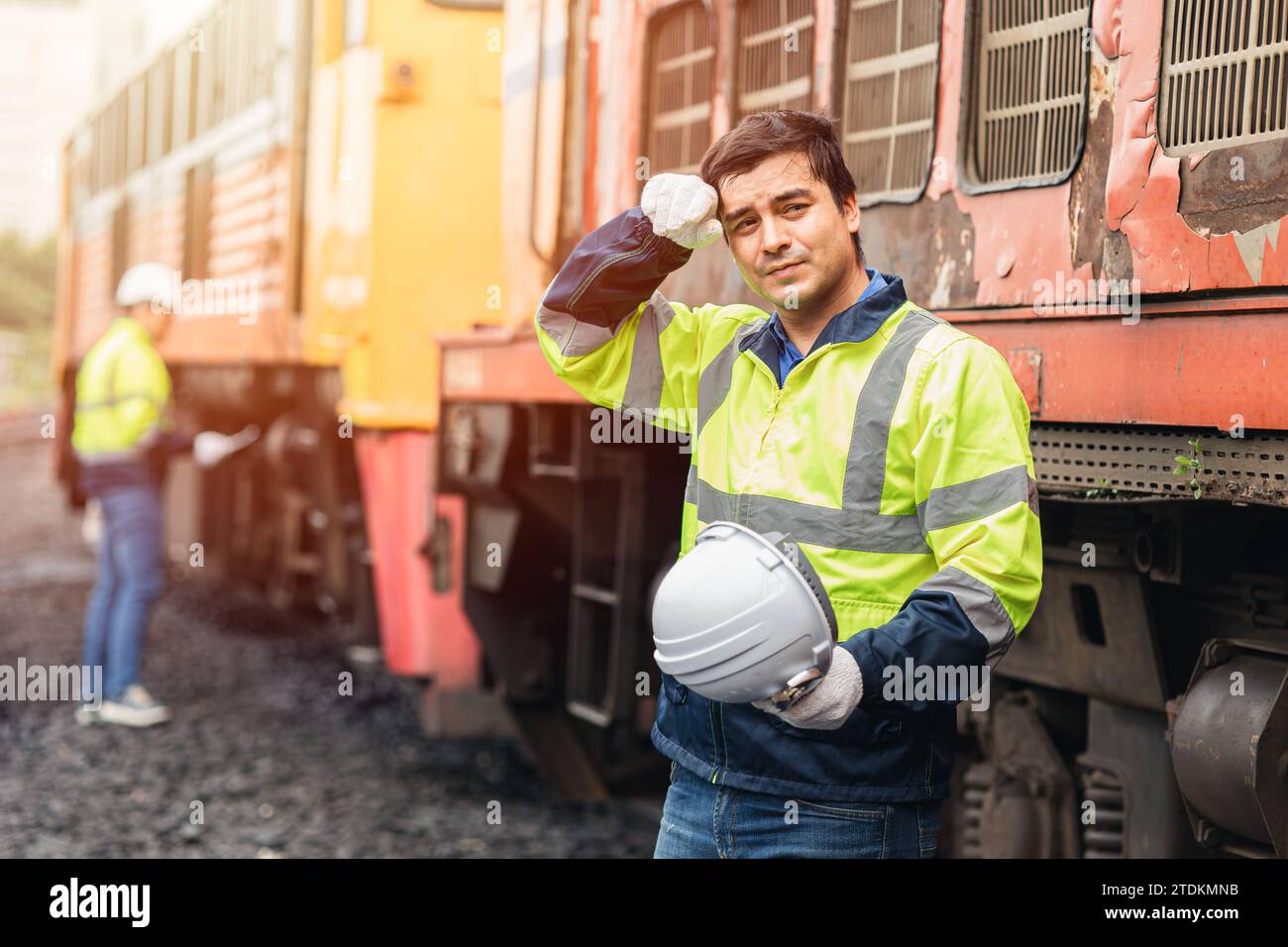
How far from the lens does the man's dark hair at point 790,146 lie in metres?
2.34

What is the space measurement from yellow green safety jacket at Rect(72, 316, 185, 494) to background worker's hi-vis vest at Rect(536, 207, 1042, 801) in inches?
200

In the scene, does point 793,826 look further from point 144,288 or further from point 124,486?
point 144,288

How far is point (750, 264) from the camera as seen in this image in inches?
93.6

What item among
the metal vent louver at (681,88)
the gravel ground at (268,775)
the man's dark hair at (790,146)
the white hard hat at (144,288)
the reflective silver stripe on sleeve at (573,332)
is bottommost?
the gravel ground at (268,775)

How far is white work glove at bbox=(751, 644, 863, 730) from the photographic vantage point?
A: 2.07 meters

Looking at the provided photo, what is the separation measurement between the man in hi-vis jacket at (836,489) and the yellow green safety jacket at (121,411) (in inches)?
201

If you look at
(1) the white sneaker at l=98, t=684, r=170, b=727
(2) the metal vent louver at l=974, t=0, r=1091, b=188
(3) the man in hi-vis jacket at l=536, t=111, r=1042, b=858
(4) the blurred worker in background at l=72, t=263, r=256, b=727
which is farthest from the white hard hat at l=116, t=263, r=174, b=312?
(3) the man in hi-vis jacket at l=536, t=111, r=1042, b=858

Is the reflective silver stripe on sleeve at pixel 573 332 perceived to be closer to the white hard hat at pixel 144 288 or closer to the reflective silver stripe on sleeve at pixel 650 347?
the reflective silver stripe on sleeve at pixel 650 347

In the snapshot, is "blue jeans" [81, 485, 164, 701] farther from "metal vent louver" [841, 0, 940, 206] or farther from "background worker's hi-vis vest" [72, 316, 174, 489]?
"metal vent louver" [841, 0, 940, 206]

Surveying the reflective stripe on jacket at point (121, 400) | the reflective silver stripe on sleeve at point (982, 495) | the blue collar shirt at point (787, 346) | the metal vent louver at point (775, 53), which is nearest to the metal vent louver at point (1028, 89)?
the metal vent louver at point (775, 53)

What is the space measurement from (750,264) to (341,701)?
5731mm

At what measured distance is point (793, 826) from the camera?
2.32m
